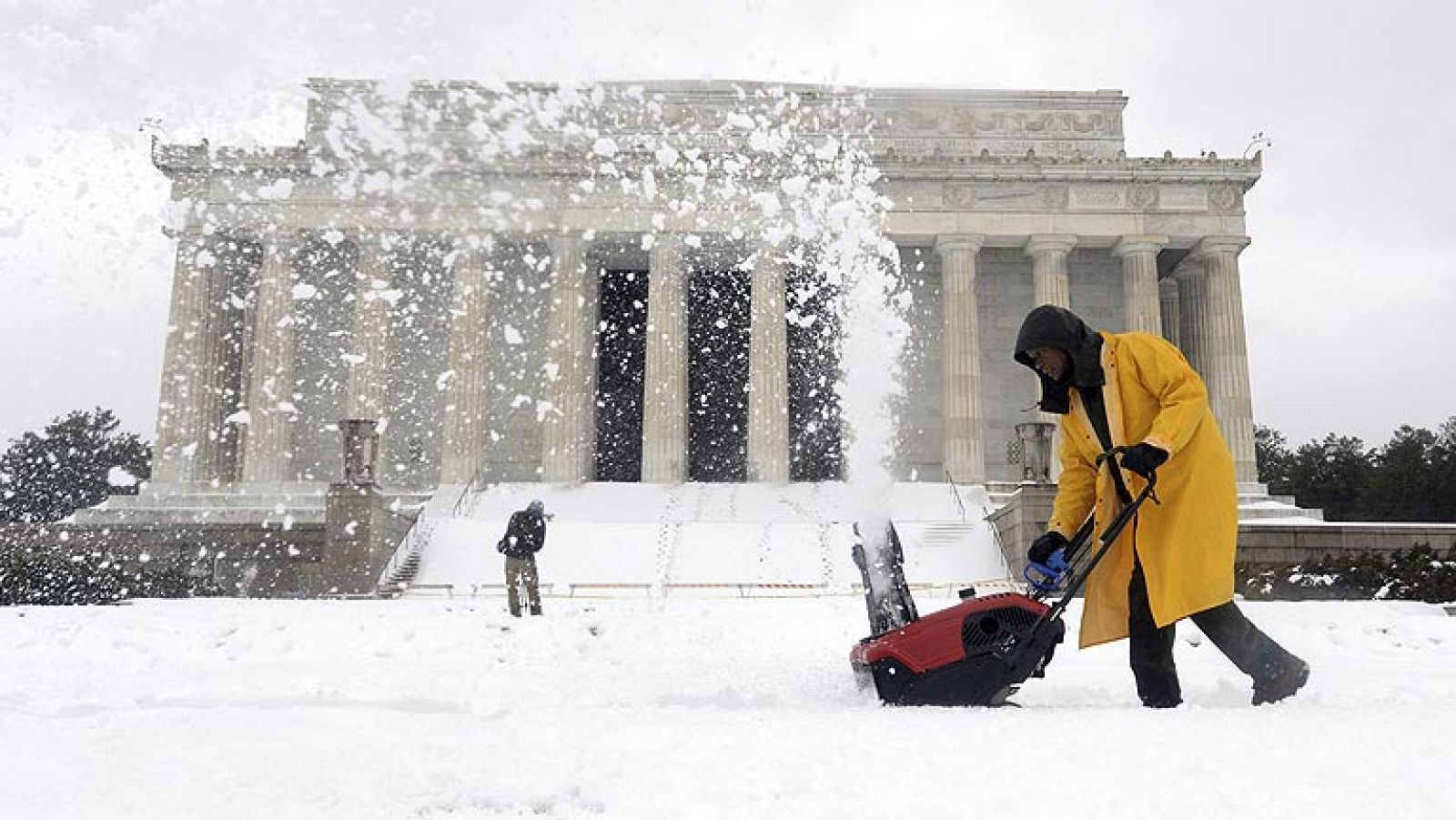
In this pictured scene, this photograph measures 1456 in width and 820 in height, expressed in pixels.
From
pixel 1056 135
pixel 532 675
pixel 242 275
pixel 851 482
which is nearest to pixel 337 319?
pixel 242 275

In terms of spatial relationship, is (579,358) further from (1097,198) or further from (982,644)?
(982,644)

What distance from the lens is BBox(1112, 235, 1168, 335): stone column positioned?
33.8 metres

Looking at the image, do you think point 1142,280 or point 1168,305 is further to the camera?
point 1168,305

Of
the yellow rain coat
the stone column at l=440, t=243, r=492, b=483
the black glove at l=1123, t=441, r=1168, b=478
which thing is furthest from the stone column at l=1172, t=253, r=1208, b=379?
the black glove at l=1123, t=441, r=1168, b=478

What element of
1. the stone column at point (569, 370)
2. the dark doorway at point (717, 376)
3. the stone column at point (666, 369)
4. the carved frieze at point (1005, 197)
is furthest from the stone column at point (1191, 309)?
the stone column at point (569, 370)

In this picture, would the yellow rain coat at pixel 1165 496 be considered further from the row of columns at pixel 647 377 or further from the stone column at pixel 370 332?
the stone column at pixel 370 332

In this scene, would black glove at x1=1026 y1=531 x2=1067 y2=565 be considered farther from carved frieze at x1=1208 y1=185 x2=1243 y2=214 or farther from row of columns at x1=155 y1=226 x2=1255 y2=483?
carved frieze at x1=1208 y1=185 x2=1243 y2=214

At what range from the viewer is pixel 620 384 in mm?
37656

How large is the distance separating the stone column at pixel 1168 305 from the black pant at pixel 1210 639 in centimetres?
3539

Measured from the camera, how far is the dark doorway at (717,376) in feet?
124

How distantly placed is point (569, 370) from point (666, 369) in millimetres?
2876

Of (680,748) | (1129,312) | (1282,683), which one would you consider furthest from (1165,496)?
(1129,312)

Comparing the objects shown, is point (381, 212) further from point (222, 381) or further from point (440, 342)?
point (222, 381)

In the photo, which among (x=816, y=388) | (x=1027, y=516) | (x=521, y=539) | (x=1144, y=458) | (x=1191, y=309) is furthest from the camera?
(x=816, y=388)
